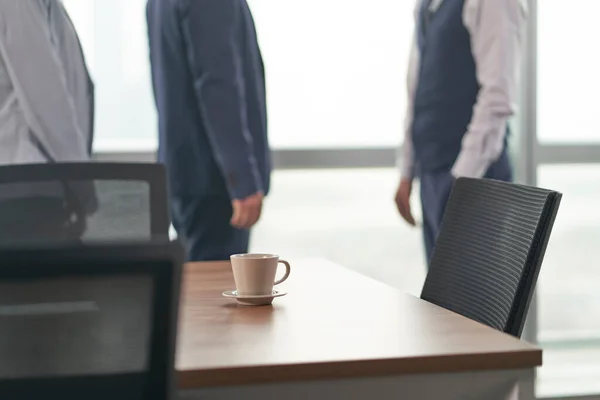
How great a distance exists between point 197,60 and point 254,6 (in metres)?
0.95

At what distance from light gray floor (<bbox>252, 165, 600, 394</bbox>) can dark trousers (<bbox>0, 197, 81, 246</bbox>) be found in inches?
74.3

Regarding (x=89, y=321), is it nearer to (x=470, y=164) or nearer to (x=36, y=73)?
(x=36, y=73)

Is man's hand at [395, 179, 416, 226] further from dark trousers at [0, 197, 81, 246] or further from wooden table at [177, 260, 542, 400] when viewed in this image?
wooden table at [177, 260, 542, 400]

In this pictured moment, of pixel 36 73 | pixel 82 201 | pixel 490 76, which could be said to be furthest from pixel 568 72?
pixel 82 201

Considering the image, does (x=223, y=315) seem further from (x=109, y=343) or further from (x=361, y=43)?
(x=361, y=43)

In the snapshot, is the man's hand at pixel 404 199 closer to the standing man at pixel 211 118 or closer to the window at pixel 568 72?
the standing man at pixel 211 118

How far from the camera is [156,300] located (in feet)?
3.13

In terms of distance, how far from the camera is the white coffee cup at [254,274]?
1.80 metres

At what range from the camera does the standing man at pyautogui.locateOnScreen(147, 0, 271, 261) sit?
2.93 m

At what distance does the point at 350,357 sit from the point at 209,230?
5.72 feet

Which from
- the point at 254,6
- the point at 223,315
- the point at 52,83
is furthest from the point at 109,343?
the point at 254,6

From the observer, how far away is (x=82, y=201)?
2.10 m

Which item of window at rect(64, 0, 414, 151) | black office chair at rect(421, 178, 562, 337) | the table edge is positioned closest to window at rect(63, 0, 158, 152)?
window at rect(64, 0, 414, 151)

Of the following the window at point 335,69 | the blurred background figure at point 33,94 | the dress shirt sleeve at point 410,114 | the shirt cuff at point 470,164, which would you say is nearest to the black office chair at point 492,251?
the shirt cuff at point 470,164
